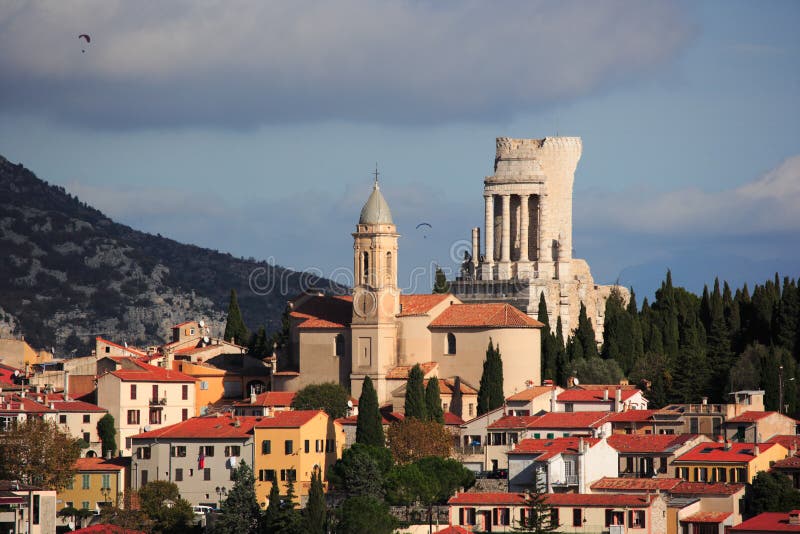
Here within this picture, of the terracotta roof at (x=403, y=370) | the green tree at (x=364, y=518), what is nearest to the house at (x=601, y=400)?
the terracotta roof at (x=403, y=370)

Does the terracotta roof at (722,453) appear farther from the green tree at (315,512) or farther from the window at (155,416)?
the window at (155,416)

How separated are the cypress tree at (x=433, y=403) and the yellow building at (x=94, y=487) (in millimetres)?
13341

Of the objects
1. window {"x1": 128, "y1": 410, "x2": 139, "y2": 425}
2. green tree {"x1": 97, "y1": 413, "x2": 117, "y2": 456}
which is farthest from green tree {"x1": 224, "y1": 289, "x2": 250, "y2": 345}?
green tree {"x1": 97, "y1": 413, "x2": 117, "y2": 456}

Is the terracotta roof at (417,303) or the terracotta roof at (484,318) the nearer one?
the terracotta roof at (484,318)

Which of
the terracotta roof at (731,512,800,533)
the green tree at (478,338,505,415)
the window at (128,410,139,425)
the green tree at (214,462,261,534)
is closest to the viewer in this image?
the terracotta roof at (731,512,800,533)

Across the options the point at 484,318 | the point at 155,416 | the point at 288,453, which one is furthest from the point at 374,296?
the point at 288,453

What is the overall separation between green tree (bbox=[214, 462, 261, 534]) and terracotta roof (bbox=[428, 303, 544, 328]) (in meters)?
21.6

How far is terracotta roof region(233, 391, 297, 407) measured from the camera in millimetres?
85062

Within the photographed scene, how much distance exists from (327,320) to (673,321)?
60.2 feet

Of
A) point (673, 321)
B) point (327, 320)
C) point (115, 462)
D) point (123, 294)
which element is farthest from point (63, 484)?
point (123, 294)

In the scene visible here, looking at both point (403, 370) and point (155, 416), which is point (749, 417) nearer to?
point (403, 370)

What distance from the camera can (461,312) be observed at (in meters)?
90.3

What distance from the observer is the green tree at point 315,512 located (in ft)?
217

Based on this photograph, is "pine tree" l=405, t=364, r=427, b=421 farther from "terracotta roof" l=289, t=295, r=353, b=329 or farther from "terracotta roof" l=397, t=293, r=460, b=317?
"terracotta roof" l=289, t=295, r=353, b=329
